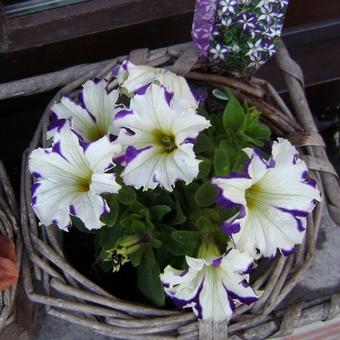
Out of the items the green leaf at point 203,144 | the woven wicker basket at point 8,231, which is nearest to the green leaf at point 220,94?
the green leaf at point 203,144

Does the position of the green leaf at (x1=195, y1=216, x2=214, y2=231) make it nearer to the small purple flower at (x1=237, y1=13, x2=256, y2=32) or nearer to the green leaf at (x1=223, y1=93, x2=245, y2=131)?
the green leaf at (x1=223, y1=93, x2=245, y2=131)

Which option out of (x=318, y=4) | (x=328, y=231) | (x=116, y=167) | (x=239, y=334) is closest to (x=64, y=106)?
(x=116, y=167)

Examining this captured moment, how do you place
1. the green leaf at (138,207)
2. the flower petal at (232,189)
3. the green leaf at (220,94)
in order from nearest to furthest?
the flower petal at (232,189)
the green leaf at (138,207)
the green leaf at (220,94)

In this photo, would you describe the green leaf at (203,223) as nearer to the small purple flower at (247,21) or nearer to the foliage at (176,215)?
the foliage at (176,215)

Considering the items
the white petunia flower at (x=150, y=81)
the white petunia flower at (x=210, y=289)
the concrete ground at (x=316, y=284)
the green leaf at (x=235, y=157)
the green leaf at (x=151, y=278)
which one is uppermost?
the white petunia flower at (x=150, y=81)

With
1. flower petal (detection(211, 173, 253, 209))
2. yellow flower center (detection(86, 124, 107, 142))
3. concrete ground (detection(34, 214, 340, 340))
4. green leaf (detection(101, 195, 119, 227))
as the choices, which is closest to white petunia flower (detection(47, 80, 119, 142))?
yellow flower center (detection(86, 124, 107, 142))

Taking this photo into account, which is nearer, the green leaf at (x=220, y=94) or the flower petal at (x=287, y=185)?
the flower petal at (x=287, y=185)

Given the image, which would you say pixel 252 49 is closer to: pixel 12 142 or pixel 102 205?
pixel 102 205
